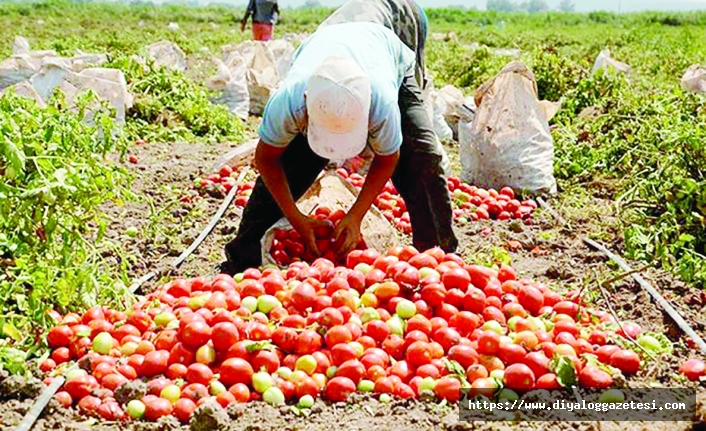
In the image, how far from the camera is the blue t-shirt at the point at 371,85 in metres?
3.97

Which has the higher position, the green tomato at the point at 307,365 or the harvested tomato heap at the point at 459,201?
the green tomato at the point at 307,365

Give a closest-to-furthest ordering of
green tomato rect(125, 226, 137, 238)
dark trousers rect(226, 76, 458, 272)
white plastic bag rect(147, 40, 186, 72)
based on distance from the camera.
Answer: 1. dark trousers rect(226, 76, 458, 272)
2. green tomato rect(125, 226, 137, 238)
3. white plastic bag rect(147, 40, 186, 72)

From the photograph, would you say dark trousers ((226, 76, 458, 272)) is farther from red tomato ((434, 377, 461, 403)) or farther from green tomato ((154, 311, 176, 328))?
red tomato ((434, 377, 461, 403))

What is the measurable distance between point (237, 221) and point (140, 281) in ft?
4.77

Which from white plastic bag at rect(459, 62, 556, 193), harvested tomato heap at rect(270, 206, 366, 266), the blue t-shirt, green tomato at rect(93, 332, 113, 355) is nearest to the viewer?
green tomato at rect(93, 332, 113, 355)

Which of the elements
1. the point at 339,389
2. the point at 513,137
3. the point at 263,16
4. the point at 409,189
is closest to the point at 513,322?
the point at 339,389

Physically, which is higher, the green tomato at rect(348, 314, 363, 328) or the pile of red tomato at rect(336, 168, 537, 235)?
the green tomato at rect(348, 314, 363, 328)

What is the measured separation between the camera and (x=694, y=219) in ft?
17.0

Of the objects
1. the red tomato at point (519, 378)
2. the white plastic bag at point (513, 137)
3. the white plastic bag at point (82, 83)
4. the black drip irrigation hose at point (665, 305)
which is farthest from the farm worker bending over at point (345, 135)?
the white plastic bag at point (82, 83)

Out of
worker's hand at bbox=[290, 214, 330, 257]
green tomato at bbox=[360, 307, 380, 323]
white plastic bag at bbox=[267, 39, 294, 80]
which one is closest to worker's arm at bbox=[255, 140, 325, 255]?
worker's hand at bbox=[290, 214, 330, 257]

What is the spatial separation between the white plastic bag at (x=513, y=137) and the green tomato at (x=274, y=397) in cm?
380

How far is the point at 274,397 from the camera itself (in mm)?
3072

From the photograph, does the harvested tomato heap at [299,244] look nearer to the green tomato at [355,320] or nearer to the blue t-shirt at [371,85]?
the blue t-shirt at [371,85]

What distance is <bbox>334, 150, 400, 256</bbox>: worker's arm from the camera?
4.30m
